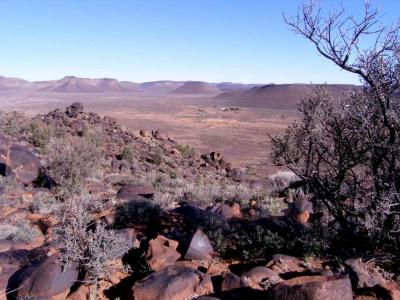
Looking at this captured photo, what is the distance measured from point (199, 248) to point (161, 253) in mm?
540

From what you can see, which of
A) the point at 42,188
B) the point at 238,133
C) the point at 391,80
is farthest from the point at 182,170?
the point at 238,133

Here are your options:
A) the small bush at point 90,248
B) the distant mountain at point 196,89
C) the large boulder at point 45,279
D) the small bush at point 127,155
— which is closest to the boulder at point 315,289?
the small bush at point 90,248

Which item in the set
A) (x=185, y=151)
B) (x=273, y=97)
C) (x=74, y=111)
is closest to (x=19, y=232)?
(x=185, y=151)

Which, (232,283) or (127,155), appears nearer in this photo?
(232,283)

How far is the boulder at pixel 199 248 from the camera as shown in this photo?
5938mm

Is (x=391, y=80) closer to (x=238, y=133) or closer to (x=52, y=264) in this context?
(x=52, y=264)

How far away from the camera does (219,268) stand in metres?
5.79

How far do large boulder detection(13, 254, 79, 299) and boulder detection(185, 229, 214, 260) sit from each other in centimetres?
140

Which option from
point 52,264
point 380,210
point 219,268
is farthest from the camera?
point 219,268

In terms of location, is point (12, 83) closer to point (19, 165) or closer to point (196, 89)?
point (196, 89)

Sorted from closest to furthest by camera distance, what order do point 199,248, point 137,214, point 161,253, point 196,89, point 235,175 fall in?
1. point 161,253
2. point 199,248
3. point 137,214
4. point 235,175
5. point 196,89

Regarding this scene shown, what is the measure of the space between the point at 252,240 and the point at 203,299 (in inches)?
72.1

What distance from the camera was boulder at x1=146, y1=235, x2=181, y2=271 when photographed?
5641 millimetres

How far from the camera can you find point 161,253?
18.9 ft
